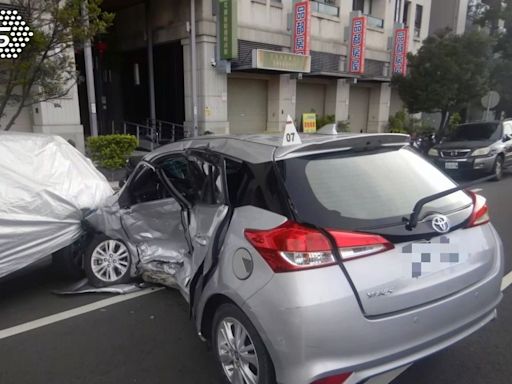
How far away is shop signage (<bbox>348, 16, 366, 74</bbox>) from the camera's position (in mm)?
19250

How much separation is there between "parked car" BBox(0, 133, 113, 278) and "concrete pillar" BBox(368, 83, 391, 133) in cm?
2109

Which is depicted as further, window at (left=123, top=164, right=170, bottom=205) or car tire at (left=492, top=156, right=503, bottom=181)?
car tire at (left=492, top=156, right=503, bottom=181)

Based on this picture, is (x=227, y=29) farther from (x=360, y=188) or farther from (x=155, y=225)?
(x=360, y=188)

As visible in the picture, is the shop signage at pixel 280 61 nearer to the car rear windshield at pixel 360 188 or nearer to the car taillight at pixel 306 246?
the car rear windshield at pixel 360 188

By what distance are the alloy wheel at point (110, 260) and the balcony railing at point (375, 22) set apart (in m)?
20.6

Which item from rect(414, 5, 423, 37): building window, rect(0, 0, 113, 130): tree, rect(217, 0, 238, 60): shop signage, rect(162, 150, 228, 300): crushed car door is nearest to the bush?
rect(0, 0, 113, 130): tree

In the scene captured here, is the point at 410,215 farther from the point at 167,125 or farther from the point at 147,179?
the point at 167,125

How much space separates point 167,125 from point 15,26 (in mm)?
10951

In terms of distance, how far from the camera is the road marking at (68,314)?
11.5 feet

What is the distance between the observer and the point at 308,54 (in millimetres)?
17375

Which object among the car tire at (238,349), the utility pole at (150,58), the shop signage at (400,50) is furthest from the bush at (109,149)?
the shop signage at (400,50)

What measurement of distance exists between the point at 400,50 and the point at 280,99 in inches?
323

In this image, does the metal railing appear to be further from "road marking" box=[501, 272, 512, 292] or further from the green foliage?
"road marking" box=[501, 272, 512, 292]

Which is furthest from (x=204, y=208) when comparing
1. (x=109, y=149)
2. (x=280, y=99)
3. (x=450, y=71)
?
(x=450, y=71)
